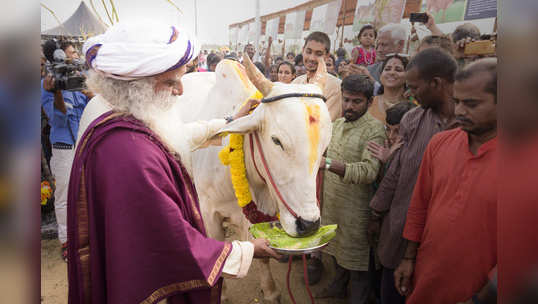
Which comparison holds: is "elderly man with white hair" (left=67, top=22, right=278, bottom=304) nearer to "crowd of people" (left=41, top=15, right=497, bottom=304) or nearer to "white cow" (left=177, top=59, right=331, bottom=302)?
"crowd of people" (left=41, top=15, right=497, bottom=304)

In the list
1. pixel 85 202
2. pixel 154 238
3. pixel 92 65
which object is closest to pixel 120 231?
pixel 154 238

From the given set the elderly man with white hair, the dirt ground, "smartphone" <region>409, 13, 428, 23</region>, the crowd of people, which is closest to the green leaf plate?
the crowd of people

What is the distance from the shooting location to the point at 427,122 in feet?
6.77

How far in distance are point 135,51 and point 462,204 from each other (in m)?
1.81

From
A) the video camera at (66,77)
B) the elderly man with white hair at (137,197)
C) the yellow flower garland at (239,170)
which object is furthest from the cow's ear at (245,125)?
the video camera at (66,77)

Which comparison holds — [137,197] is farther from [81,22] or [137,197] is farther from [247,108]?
[81,22]

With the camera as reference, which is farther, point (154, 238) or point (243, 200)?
point (243, 200)

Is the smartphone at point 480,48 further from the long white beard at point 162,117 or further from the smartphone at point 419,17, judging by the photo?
the long white beard at point 162,117

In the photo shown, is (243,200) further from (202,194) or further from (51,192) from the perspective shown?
(51,192)

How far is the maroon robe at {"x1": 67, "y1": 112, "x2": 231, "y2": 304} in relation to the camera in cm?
131

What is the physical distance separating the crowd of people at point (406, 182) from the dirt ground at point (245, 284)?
0.19 m

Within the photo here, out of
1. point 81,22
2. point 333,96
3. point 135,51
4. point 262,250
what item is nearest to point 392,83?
point 333,96

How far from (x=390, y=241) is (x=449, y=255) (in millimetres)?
534

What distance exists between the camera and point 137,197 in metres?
1.29
